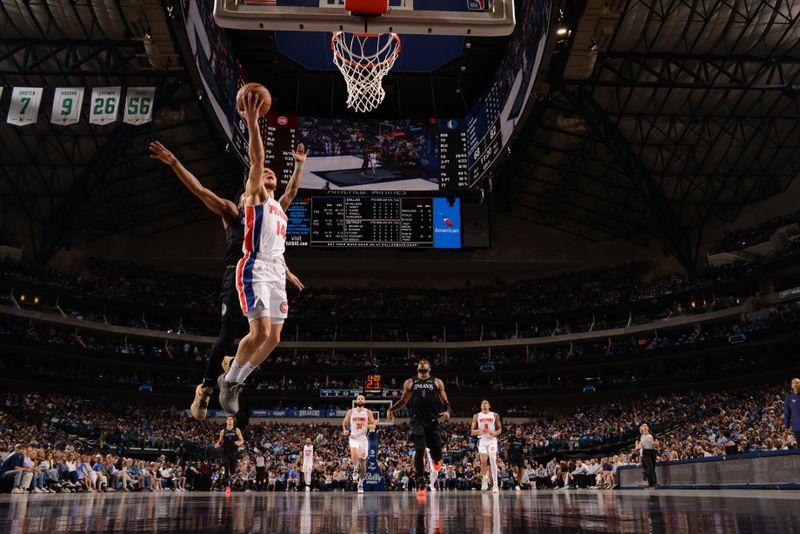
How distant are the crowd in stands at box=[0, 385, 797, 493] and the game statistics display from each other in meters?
10.7

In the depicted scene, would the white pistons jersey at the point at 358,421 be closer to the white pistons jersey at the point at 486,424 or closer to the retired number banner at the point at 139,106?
the white pistons jersey at the point at 486,424

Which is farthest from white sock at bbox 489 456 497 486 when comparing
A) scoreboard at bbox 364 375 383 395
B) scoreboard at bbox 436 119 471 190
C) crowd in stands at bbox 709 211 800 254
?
crowd in stands at bbox 709 211 800 254

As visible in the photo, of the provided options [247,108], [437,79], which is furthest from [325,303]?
[247,108]

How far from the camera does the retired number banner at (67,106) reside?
22.0m

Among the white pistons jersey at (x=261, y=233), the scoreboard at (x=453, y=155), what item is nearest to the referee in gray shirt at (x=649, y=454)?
the white pistons jersey at (x=261, y=233)

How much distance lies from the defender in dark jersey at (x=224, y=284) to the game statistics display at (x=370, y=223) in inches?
1058

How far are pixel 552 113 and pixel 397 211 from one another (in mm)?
9614

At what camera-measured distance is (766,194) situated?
38594 millimetres

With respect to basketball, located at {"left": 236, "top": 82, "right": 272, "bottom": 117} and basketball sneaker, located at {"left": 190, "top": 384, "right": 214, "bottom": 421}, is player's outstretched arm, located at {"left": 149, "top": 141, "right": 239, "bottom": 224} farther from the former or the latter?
basketball sneaker, located at {"left": 190, "top": 384, "right": 214, "bottom": 421}

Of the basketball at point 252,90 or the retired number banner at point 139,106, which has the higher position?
the retired number banner at point 139,106

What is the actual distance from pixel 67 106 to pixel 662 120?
28.1 m

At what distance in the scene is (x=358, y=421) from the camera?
51.5ft

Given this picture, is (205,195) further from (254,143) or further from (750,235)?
(750,235)

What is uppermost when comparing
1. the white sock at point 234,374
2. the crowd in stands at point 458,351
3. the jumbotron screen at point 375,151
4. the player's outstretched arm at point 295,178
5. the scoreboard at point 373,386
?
the jumbotron screen at point 375,151
